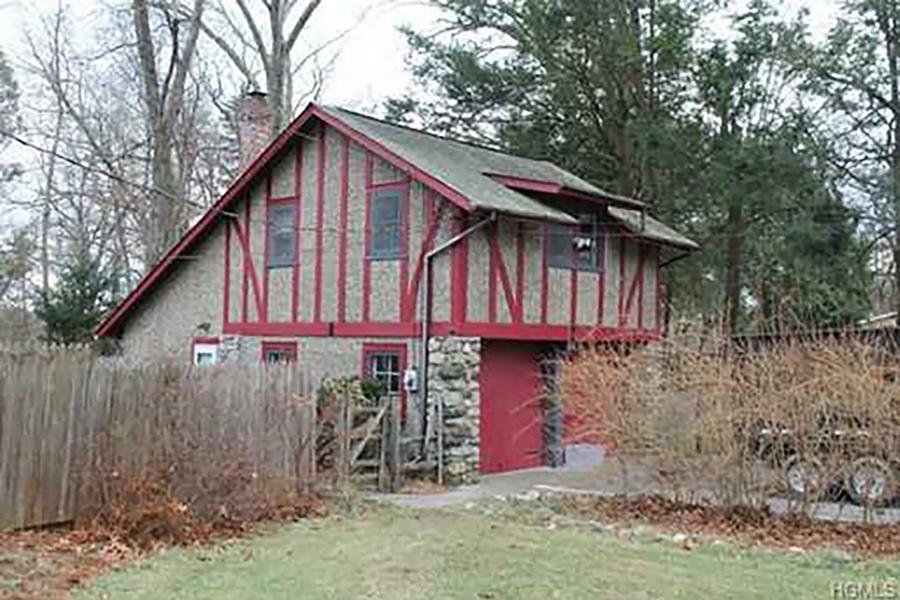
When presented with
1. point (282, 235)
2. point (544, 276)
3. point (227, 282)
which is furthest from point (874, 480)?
point (227, 282)

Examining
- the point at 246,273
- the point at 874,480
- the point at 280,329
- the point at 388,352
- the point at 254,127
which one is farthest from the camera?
the point at 254,127

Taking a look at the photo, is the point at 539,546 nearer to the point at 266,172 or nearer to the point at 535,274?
the point at 535,274

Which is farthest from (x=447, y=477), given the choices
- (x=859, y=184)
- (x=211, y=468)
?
(x=859, y=184)

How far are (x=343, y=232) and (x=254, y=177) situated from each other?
237cm

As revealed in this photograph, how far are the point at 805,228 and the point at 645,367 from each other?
12.3 metres

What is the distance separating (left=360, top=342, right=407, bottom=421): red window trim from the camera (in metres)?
15.5

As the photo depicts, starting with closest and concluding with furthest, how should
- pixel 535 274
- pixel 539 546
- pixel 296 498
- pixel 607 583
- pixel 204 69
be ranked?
1. pixel 607 583
2. pixel 539 546
3. pixel 296 498
4. pixel 535 274
5. pixel 204 69

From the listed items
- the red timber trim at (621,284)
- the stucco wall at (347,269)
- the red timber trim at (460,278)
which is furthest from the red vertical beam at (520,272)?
the red timber trim at (621,284)

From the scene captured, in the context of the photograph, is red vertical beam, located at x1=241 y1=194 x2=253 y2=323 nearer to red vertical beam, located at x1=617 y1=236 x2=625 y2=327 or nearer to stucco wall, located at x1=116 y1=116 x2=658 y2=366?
stucco wall, located at x1=116 y1=116 x2=658 y2=366

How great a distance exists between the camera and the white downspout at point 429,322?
584 inches

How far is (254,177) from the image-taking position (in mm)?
17984

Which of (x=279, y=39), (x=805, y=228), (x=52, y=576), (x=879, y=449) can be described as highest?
(x=279, y=39)

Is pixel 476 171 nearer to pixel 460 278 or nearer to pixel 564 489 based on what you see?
pixel 460 278

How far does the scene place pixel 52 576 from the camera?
25.2 feet
